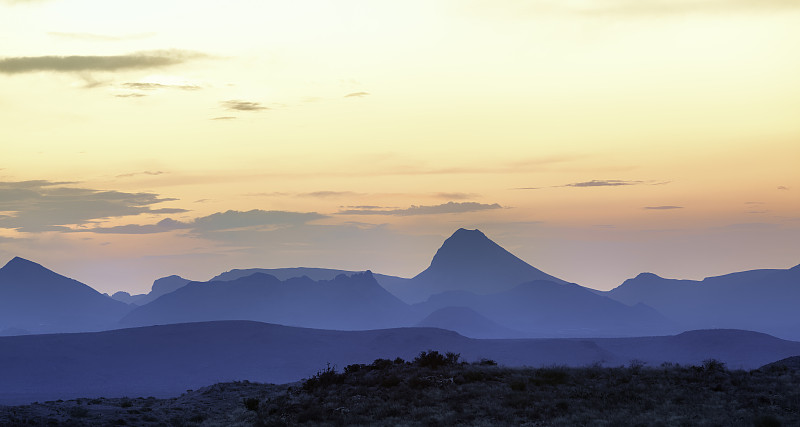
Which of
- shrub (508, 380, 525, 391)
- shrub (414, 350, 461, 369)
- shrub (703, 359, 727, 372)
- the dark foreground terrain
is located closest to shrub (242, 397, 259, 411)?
the dark foreground terrain

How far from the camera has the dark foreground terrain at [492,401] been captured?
41.3 meters

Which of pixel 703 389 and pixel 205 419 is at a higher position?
pixel 703 389

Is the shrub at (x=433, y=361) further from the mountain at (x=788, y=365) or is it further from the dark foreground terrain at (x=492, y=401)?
the mountain at (x=788, y=365)

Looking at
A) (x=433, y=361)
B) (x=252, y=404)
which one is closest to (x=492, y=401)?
(x=433, y=361)

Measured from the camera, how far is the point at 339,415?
151ft

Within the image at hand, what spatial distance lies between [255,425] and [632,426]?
20574 mm

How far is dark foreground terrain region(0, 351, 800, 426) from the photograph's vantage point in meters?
41.3

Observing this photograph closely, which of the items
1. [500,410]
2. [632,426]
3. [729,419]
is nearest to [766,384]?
[729,419]

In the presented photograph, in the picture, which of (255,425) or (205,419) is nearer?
(255,425)

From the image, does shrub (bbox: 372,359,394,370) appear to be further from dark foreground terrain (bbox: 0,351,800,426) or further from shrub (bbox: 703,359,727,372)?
shrub (bbox: 703,359,727,372)

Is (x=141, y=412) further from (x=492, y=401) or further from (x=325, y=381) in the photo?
(x=492, y=401)

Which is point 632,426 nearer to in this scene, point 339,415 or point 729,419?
point 729,419

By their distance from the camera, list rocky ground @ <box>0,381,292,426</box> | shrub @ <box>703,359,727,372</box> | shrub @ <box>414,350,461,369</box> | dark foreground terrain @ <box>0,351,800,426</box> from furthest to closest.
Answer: shrub @ <box>414,350,461,369</box>
shrub @ <box>703,359,727,372</box>
rocky ground @ <box>0,381,292,426</box>
dark foreground terrain @ <box>0,351,800,426</box>

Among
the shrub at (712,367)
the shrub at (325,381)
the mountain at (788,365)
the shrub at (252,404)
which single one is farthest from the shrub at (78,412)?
the mountain at (788,365)
